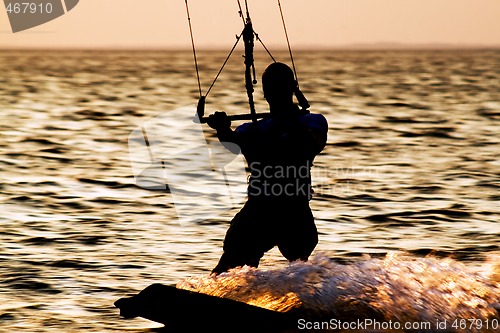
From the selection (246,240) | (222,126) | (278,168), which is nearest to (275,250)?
(246,240)

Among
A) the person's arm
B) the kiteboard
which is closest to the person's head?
the person's arm

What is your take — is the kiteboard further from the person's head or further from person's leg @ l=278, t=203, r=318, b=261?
the person's head

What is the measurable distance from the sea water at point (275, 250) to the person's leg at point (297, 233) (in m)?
0.19

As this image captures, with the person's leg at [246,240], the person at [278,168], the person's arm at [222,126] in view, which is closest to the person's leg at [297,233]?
the person at [278,168]

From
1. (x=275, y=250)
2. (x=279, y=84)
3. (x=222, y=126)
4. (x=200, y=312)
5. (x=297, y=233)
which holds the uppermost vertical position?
(x=279, y=84)

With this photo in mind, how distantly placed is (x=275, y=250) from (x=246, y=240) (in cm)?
379

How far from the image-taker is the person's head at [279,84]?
29.5ft

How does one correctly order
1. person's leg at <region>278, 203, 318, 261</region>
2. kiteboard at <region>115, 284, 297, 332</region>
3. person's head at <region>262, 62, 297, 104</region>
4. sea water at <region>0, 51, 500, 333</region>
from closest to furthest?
1. kiteboard at <region>115, 284, 297, 332</region>
2. person's head at <region>262, 62, 297, 104</region>
3. person's leg at <region>278, 203, 318, 261</region>
4. sea water at <region>0, 51, 500, 333</region>

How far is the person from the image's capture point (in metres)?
9.02

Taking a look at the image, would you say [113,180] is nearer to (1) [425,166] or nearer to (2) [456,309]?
(1) [425,166]

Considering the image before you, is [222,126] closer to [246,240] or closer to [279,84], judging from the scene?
[279,84]

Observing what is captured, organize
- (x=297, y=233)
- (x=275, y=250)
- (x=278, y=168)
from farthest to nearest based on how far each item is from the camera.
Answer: (x=275, y=250) → (x=297, y=233) → (x=278, y=168)

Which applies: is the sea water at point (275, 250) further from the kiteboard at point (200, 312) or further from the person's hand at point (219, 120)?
the person's hand at point (219, 120)

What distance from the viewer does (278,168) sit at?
29.8 feet
